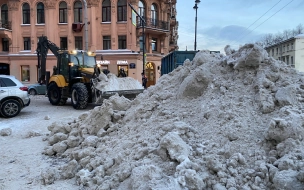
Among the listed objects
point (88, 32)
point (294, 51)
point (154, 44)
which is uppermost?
point (294, 51)

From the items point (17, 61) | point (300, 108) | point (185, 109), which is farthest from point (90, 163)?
point (17, 61)

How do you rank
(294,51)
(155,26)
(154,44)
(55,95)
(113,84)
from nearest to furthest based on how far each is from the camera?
1. (113,84)
2. (55,95)
3. (155,26)
4. (154,44)
5. (294,51)

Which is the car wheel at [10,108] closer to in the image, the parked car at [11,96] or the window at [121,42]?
the parked car at [11,96]

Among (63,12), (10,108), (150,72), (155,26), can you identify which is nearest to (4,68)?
(63,12)

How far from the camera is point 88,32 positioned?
2955cm

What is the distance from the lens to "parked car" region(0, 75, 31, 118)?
10594mm

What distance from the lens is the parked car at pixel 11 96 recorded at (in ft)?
34.8

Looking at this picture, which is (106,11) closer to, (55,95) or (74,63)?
(55,95)

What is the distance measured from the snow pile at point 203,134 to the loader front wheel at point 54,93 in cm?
792

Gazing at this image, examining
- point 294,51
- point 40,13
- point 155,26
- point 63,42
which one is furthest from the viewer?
point 294,51

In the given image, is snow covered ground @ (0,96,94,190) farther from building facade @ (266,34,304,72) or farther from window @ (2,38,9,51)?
building facade @ (266,34,304,72)

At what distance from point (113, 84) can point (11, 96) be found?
4.28 m

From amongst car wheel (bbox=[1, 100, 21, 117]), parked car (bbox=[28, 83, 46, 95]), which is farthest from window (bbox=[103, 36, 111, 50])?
car wheel (bbox=[1, 100, 21, 117])

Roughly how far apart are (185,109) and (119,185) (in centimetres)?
206
